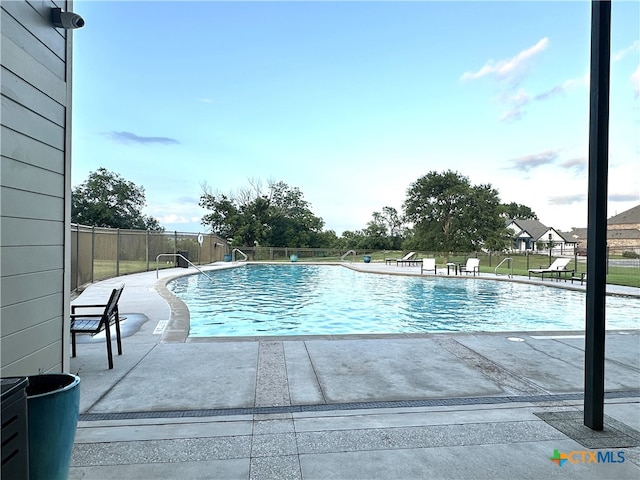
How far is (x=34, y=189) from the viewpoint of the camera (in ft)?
Result: 7.38

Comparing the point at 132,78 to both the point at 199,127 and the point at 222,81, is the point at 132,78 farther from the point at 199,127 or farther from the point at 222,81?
the point at 199,127

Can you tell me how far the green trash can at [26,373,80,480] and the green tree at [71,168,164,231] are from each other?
102 ft

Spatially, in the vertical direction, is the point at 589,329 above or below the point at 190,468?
above

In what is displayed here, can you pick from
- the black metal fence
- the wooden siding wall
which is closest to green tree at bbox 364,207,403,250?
the black metal fence

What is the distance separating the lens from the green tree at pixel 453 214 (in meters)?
30.3

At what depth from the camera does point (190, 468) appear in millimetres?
1892

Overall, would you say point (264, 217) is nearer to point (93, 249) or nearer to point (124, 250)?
point (124, 250)

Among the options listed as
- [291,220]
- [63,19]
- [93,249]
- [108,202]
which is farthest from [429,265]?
[108,202]

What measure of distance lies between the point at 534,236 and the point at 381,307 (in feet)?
149

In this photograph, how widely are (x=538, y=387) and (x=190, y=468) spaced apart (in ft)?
8.73

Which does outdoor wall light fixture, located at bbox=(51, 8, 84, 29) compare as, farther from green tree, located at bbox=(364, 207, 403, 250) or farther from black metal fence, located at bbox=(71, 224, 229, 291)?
green tree, located at bbox=(364, 207, 403, 250)

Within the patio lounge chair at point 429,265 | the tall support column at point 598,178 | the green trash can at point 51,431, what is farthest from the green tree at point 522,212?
the green trash can at point 51,431

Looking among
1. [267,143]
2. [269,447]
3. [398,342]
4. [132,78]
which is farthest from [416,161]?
[269,447]

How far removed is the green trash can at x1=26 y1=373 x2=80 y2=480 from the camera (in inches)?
54.0
